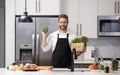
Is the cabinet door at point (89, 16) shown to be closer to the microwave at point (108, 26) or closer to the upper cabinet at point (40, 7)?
the microwave at point (108, 26)

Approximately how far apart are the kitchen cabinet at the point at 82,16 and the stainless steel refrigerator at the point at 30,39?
0.42 meters

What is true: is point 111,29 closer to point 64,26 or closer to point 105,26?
point 105,26

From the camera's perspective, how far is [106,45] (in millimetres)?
5770

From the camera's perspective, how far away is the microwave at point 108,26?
5312mm

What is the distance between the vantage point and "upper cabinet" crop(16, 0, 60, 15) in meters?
5.17

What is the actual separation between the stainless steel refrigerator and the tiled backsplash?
1077 mm

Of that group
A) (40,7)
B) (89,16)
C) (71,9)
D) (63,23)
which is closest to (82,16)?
(89,16)

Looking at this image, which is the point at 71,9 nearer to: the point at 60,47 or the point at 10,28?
the point at 10,28

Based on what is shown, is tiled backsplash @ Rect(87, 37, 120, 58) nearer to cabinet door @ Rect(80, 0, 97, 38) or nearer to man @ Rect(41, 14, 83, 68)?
cabinet door @ Rect(80, 0, 97, 38)

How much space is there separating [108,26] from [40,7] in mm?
1351

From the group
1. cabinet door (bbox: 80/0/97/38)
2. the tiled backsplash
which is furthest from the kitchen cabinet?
the tiled backsplash

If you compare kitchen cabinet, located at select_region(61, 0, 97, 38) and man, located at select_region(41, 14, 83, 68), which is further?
kitchen cabinet, located at select_region(61, 0, 97, 38)

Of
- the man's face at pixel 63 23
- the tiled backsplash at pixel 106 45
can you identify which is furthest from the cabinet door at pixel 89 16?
the man's face at pixel 63 23

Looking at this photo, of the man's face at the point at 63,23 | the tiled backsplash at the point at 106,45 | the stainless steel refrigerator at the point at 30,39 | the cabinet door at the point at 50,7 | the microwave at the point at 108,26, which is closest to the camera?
the man's face at the point at 63,23
